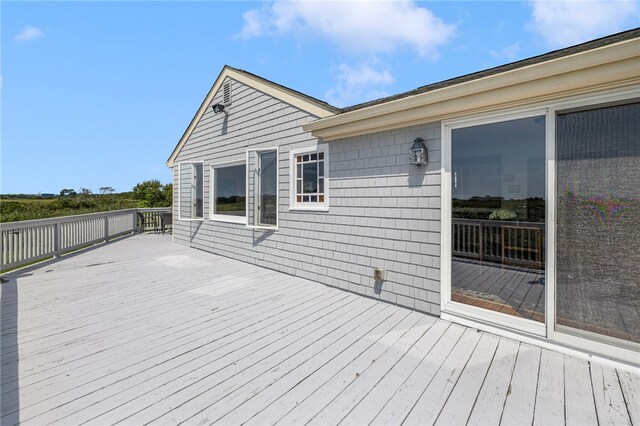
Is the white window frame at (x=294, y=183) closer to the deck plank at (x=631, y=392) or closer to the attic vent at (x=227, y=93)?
the attic vent at (x=227, y=93)

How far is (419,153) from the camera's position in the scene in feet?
10.7

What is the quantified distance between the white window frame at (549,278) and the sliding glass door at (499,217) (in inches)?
2.2

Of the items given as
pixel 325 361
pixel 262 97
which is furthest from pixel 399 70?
pixel 325 361

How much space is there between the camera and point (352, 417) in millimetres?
1659

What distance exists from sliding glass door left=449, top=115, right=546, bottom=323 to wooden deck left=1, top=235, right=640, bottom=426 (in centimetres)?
48

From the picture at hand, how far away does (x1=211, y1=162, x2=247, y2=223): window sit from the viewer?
245 inches

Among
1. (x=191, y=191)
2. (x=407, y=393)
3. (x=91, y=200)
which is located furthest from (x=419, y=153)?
(x=91, y=200)

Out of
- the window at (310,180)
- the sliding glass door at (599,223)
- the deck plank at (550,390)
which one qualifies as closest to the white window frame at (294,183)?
the window at (310,180)

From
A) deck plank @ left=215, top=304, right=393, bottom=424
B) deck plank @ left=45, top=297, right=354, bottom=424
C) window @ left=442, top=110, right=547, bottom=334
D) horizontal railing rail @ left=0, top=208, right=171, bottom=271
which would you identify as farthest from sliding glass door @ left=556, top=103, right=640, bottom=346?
horizontal railing rail @ left=0, top=208, right=171, bottom=271

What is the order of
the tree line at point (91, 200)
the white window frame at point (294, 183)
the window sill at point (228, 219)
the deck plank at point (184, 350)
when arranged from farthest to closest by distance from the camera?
the tree line at point (91, 200)
the window sill at point (228, 219)
the white window frame at point (294, 183)
the deck plank at point (184, 350)

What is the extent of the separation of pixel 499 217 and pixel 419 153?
1086 millimetres

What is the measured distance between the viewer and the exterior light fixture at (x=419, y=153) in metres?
3.24

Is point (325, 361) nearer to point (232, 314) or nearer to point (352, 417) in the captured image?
point (352, 417)

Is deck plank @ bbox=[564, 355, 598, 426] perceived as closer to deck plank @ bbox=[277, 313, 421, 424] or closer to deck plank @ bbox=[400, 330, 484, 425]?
deck plank @ bbox=[400, 330, 484, 425]
